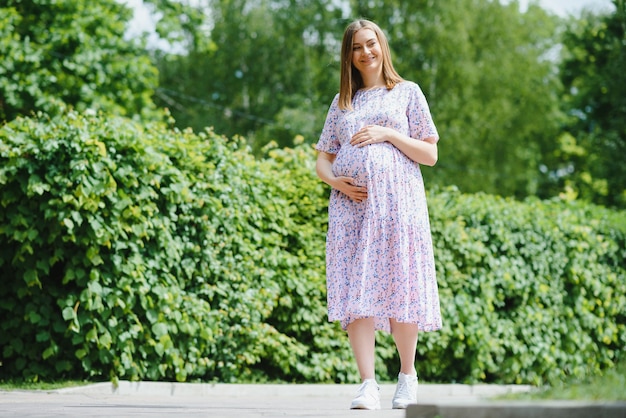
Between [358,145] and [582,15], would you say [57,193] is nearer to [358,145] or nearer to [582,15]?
[358,145]

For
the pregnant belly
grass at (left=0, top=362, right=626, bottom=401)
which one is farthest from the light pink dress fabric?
grass at (left=0, top=362, right=626, bottom=401)

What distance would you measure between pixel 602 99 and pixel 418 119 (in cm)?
2177

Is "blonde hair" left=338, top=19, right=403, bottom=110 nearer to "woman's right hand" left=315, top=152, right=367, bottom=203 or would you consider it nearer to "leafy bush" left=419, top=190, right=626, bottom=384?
"woman's right hand" left=315, top=152, right=367, bottom=203

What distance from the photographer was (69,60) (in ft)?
60.0

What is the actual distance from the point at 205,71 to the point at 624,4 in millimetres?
21529

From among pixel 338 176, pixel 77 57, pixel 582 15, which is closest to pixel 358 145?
pixel 338 176

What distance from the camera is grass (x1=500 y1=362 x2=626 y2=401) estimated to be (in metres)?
3.12

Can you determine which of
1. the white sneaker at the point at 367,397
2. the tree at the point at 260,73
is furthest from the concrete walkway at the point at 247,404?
the tree at the point at 260,73

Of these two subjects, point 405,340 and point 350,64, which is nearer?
point 405,340

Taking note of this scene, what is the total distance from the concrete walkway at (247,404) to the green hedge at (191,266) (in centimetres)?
23

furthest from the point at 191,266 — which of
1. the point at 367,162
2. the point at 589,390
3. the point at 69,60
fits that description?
the point at 69,60

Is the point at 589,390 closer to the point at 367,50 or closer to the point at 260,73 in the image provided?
the point at 367,50

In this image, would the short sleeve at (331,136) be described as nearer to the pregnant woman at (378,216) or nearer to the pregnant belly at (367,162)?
the pregnant woman at (378,216)

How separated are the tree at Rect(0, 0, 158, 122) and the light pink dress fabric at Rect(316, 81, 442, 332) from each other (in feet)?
42.5
